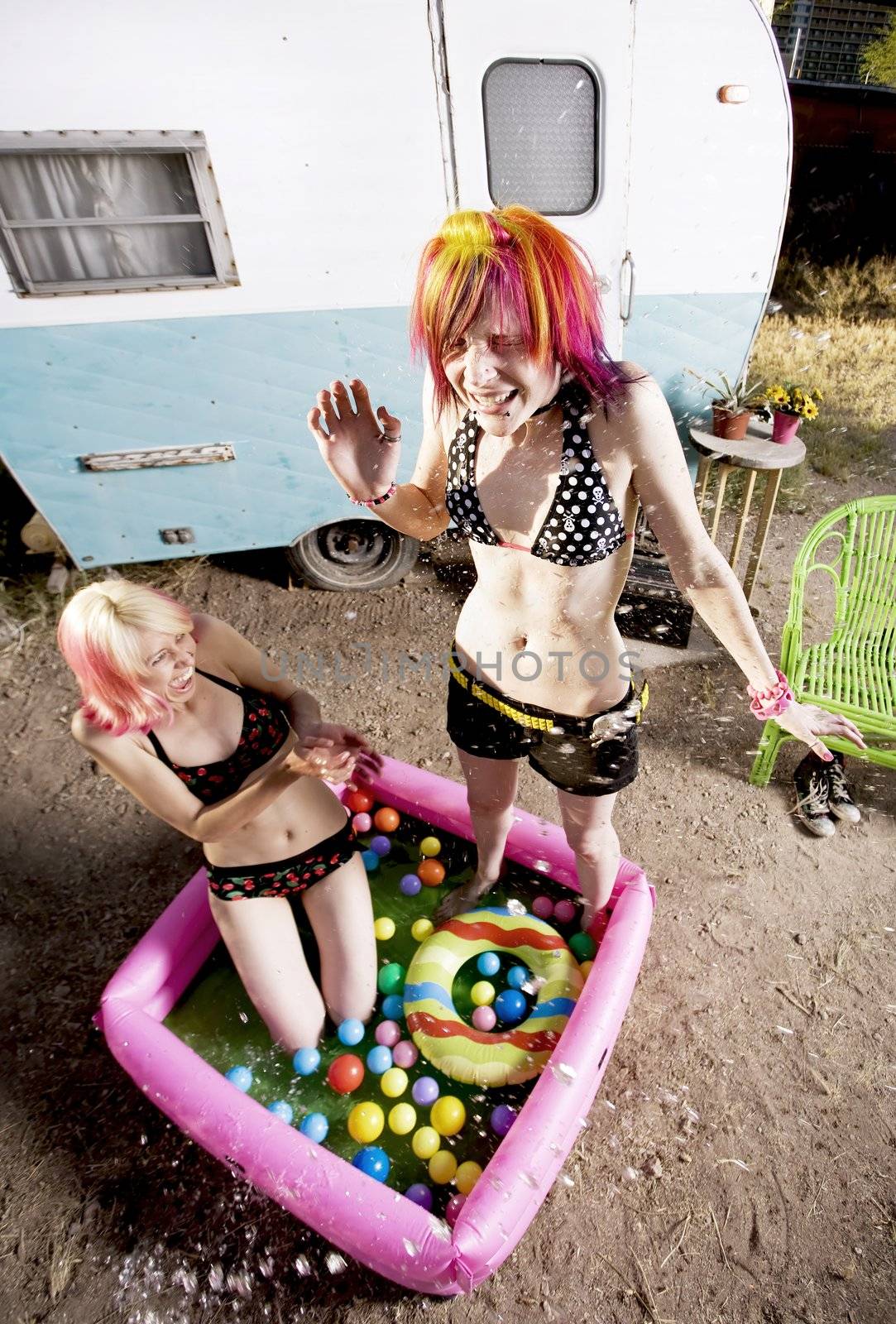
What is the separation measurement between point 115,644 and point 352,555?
314 centimetres

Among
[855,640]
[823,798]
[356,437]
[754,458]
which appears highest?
[356,437]

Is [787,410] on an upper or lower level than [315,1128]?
upper

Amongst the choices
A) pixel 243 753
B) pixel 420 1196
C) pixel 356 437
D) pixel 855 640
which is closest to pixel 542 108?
pixel 356 437

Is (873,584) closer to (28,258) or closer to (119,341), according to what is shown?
(119,341)

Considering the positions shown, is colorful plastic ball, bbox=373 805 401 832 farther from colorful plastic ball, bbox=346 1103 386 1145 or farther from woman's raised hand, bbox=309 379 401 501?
woman's raised hand, bbox=309 379 401 501

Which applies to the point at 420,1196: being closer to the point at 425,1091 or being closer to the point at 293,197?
the point at 425,1091

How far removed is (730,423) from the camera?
12.9 feet

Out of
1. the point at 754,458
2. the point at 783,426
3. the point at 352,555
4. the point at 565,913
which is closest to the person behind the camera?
→ the point at 565,913

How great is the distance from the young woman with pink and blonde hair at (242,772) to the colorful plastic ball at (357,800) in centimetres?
66

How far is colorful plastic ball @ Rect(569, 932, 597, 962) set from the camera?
2.52 metres

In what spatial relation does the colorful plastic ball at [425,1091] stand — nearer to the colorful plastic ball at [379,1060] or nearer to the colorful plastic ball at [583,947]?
the colorful plastic ball at [379,1060]

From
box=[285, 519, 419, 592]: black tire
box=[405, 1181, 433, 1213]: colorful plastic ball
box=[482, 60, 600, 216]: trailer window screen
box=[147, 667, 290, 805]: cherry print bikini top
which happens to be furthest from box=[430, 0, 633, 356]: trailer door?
box=[405, 1181, 433, 1213]: colorful plastic ball

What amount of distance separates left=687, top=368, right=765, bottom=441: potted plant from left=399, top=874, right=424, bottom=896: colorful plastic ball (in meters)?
2.95

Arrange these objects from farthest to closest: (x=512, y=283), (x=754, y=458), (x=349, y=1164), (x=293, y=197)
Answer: (x=754, y=458) → (x=293, y=197) → (x=349, y=1164) → (x=512, y=283)
